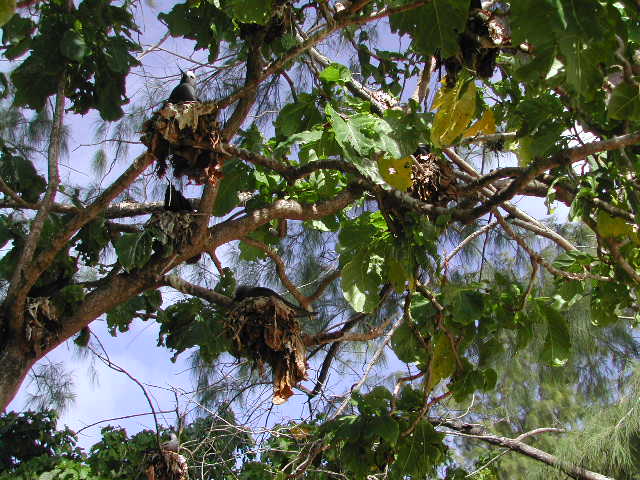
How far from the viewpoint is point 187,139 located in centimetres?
238

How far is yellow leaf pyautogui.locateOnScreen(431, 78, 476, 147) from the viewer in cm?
237

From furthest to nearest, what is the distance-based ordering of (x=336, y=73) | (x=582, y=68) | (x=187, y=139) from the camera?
1. (x=336, y=73)
2. (x=187, y=139)
3. (x=582, y=68)

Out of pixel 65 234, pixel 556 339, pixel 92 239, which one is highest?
pixel 92 239

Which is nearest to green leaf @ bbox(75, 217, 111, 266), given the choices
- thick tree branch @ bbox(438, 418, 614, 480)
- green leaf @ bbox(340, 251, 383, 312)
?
green leaf @ bbox(340, 251, 383, 312)

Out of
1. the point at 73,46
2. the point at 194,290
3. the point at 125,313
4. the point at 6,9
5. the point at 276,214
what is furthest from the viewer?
the point at 125,313

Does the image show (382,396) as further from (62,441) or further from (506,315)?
(62,441)

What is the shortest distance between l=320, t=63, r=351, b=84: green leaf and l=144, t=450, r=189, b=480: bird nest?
5.12 feet

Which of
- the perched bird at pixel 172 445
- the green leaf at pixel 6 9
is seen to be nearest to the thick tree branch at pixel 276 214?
the perched bird at pixel 172 445

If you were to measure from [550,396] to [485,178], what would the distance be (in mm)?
5956

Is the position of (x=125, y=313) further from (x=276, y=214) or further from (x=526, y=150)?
(x=526, y=150)

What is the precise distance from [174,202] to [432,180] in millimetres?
990

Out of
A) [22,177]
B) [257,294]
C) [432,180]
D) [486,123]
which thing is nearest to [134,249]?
[257,294]

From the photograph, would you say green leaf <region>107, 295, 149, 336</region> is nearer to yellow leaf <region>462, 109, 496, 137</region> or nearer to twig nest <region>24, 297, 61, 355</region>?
twig nest <region>24, 297, 61, 355</region>

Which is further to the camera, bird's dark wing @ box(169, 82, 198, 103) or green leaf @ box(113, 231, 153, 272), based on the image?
green leaf @ box(113, 231, 153, 272)
